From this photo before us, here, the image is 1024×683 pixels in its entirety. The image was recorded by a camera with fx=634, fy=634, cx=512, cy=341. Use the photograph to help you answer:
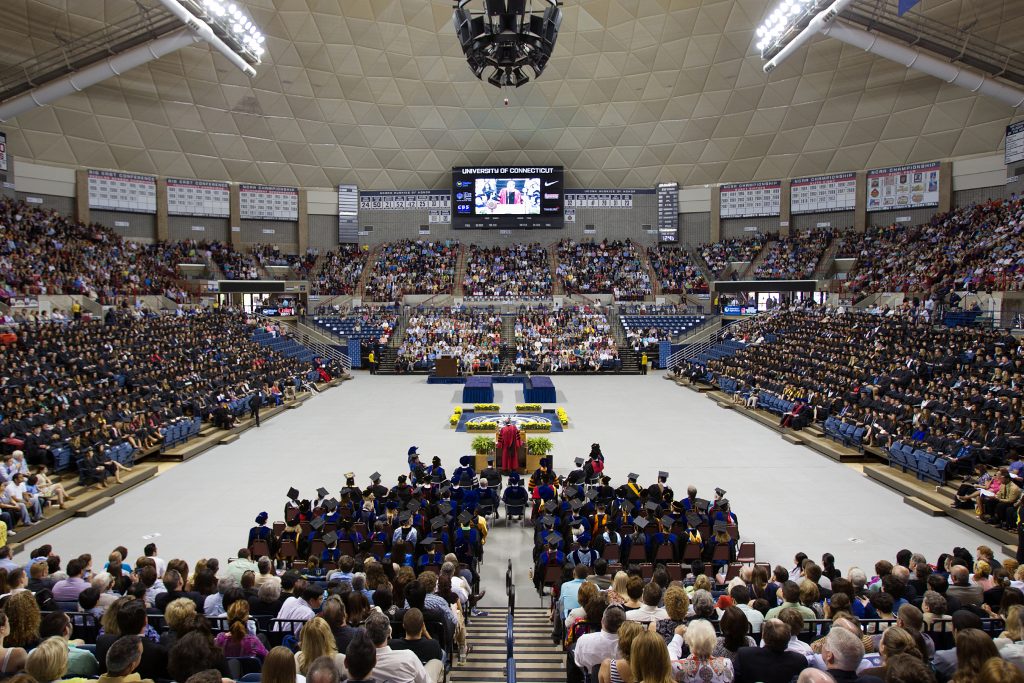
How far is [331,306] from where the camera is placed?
42688mm

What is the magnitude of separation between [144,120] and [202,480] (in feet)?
108

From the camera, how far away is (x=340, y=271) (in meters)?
45.2

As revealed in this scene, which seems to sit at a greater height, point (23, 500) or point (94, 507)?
point (23, 500)

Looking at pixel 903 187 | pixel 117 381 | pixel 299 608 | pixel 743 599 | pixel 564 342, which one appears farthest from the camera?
pixel 903 187

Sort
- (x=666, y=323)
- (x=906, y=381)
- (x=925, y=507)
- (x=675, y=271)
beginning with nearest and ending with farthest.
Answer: (x=925, y=507)
(x=906, y=381)
(x=666, y=323)
(x=675, y=271)

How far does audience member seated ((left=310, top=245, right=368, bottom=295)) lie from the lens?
44028mm

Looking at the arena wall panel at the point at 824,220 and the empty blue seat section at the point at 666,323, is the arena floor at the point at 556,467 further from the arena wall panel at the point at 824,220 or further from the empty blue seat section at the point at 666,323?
the arena wall panel at the point at 824,220

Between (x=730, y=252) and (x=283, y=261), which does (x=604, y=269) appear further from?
(x=283, y=261)

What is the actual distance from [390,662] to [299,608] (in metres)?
2.21

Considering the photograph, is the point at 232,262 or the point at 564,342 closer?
the point at 564,342

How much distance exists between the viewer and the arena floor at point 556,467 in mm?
11047

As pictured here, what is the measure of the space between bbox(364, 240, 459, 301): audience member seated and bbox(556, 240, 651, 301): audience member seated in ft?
26.8

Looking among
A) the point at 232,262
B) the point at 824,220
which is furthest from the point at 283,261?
the point at 824,220

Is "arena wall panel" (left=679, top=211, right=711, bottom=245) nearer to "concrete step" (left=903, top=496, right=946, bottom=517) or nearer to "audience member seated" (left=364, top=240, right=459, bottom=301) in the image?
"audience member seated" (left=364, top=240, right=459, bottom=301)
